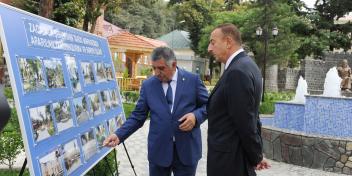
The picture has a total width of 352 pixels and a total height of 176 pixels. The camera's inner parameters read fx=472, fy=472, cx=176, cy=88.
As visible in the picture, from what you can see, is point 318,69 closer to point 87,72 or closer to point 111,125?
point 111,125

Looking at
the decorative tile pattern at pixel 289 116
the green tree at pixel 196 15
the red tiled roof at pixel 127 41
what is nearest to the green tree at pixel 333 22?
the green tree at pixel 196 15

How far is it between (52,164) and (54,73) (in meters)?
0.61

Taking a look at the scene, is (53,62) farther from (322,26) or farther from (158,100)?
(322,26)

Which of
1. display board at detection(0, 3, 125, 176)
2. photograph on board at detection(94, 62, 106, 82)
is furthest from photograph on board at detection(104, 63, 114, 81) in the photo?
display board at detection(0, 3, 125, 176)

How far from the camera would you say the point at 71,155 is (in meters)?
3.23

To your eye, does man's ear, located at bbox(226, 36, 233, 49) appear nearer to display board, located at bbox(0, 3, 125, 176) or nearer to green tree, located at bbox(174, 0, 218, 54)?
display board, located at bbox(0, 3, 125, 176)

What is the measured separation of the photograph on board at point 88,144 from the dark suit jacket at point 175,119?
0.80 ft

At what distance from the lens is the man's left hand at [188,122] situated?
12.0 feet

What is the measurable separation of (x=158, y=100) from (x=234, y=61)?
2.90 ft

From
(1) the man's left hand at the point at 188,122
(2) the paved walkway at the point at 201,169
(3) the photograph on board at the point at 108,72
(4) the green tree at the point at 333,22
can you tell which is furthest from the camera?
(4) the green tree at the point at 333,22

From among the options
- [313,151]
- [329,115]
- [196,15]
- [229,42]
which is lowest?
[313,151]

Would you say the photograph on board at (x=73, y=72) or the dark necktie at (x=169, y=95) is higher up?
the photograph on board at (x=73, y=72)

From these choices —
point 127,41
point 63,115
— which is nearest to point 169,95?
point 63,115

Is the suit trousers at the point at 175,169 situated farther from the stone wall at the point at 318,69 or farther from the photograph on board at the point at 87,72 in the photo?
the stone wall at the point at 318,69
